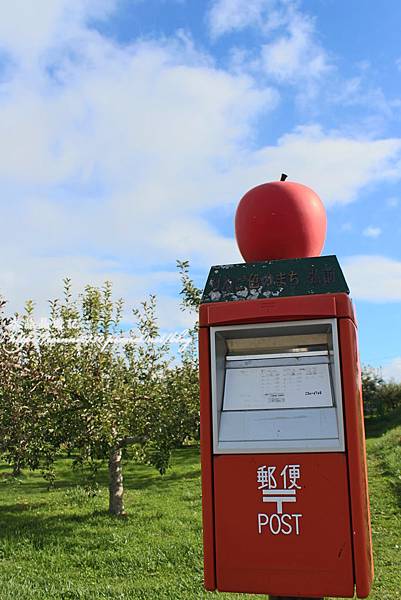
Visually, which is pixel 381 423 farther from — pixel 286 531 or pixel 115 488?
pixel 286 531

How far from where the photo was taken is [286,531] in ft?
9.31

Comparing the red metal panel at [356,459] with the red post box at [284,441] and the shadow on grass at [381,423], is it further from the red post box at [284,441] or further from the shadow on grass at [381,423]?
the shadow on grass at [381,423]

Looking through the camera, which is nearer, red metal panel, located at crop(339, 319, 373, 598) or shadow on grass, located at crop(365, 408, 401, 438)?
red metal panel, located at crop(339, 319, 373, 598)

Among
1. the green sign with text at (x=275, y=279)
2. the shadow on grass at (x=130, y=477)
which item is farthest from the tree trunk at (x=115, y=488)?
the green sign with text at (x=275, y=279)

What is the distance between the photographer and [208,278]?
10.5ft

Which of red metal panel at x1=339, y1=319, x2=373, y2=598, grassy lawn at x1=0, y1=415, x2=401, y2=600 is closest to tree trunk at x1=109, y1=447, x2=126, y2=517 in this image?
grassy lawn at x1=0, y1=415, x2=401, y2=600

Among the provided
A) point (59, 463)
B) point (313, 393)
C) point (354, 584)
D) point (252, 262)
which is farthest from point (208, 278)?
point (59, 463)

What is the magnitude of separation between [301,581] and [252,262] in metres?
1.53

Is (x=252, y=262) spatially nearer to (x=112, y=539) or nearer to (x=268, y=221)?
(x=268, y=221)

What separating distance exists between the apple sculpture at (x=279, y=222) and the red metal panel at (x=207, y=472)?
24.7 inches

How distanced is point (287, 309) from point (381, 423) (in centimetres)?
2206

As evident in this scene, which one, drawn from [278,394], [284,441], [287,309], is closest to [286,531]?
A: [284,441]

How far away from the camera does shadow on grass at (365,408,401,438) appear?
20.9 m

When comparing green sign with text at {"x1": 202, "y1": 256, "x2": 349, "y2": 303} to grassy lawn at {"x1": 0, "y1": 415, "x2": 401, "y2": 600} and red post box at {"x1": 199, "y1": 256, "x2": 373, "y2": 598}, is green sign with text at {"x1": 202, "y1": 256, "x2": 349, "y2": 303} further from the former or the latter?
grassy lawn at {"x1": 0, "y1": 415, "x2": 401, "y2": 600}
